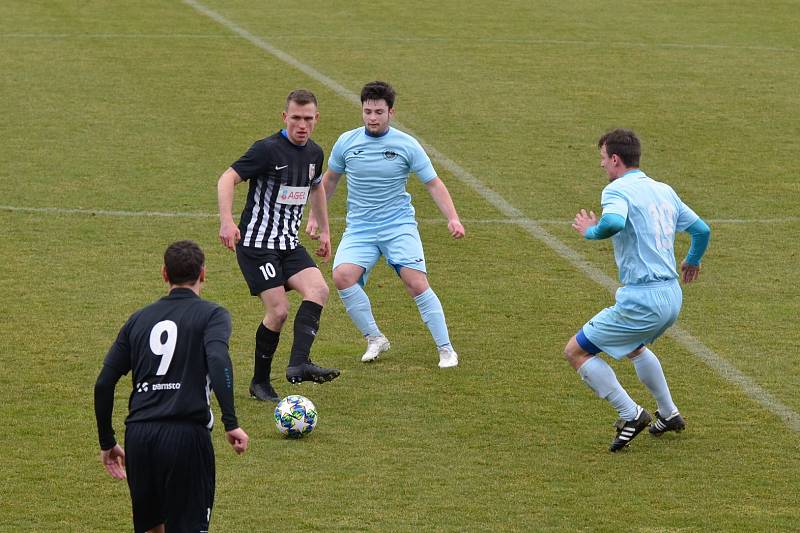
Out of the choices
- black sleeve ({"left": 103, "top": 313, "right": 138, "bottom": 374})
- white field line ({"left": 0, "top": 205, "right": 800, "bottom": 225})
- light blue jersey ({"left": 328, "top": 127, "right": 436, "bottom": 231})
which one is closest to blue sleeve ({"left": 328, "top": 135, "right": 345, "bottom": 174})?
light blue jersey ({"left": 328, "top": 127, "right": 436, "bottom": 231})

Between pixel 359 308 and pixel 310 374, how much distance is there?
3.51 ft

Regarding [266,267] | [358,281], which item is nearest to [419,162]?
[358,281]

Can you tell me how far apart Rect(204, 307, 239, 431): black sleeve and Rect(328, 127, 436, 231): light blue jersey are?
13.7 ft

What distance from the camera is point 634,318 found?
8367 millimetres

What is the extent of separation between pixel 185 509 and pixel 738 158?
12.1 meters

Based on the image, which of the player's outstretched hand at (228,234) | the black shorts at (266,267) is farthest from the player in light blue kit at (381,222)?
the player's outstretched hand at (228,234)

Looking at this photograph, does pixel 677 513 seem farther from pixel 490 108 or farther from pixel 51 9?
pixel 51 9

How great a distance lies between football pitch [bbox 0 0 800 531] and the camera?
795 centimetres

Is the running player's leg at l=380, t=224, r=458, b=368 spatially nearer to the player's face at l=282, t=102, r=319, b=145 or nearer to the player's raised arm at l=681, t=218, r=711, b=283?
the player's face at l=282, t=102, r=319, b=145

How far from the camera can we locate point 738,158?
55.5ft

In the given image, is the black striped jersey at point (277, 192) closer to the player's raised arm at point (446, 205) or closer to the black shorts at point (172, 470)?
the player's raised arm at point (446, 205)

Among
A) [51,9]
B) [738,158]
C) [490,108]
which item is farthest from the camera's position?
[51,9]

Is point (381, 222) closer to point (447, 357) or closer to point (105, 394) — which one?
point (447, 357)

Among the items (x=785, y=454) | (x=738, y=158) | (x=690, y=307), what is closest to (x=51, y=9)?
(x=738, y=158)
